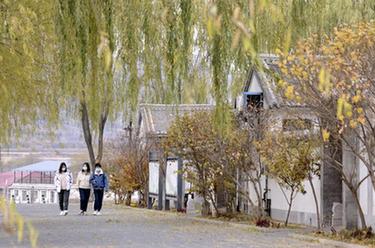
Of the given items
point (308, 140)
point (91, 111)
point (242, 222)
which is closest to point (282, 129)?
point (308, 140)

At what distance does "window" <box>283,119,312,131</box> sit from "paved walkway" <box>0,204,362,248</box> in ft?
8.49

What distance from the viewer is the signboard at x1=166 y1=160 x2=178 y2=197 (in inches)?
1362

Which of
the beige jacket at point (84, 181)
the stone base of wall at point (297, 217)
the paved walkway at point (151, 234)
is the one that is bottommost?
the paved walkway at point (151, 234)

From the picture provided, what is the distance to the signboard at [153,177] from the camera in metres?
37.0

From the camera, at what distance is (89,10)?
947 centimetres

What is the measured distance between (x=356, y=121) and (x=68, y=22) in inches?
373

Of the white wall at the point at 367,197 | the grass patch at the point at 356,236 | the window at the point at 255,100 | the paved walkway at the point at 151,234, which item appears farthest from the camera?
the window at the point at 255,100

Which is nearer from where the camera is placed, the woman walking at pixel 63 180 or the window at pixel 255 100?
the window at pixel 255 100

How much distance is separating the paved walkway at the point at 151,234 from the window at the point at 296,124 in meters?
2.59

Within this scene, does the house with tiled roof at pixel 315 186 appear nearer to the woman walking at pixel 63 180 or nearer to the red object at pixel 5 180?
the woman walking at pixel 63 180

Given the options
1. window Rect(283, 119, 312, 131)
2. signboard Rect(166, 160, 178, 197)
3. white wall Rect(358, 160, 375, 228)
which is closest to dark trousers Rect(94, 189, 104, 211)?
signboard Rect(166, 160, 178, 197)

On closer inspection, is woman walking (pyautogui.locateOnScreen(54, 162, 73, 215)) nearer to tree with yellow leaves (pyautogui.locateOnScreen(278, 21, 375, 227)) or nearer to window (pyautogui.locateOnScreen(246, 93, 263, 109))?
window (pyautogui.locateOnScreen(246, 93, 263, 109))

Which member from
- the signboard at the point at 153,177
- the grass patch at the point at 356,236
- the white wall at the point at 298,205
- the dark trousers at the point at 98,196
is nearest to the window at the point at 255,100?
the white wall at the point at 298,205

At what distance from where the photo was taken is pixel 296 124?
938 inches
